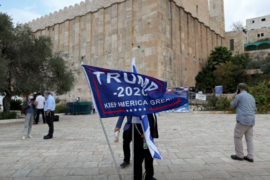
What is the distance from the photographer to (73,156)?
5547 mm

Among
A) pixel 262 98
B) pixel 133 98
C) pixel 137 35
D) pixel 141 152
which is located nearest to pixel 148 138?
pixel 141 152

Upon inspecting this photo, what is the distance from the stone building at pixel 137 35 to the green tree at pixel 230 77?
4.06 m

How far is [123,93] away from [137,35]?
22.7m

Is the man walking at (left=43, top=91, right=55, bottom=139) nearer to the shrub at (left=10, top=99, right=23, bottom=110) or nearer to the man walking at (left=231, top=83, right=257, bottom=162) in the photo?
the man walking at (left=231, top=83, right=257, bottom=162)

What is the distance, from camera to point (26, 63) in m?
15.4

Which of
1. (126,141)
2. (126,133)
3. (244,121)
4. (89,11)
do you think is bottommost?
(126,141)

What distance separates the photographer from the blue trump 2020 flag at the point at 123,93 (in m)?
3.44

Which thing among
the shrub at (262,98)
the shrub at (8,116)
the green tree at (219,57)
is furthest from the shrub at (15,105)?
the green tree at (219,57)

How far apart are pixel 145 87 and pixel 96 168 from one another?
2.15 meters

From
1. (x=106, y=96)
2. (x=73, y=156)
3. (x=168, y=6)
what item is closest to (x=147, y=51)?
(x=168, y=6)

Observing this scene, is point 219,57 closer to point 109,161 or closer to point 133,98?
point 109,161

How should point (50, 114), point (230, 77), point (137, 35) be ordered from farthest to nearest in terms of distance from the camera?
point (230, 77)
point (137, 35)
point (50, 114)

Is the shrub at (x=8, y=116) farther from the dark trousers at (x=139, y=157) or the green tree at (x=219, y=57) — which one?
the green tree at (x=219, y=57)

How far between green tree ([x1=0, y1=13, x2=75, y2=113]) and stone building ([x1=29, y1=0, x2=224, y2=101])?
7950mm
